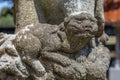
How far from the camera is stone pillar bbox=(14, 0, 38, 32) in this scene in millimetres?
2945

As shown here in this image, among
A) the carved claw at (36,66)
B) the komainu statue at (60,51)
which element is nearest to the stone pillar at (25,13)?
the komainu statue at (60,51)

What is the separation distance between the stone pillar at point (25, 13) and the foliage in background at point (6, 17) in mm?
13374

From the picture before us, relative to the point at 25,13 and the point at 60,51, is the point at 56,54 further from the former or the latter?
the point at 25,13

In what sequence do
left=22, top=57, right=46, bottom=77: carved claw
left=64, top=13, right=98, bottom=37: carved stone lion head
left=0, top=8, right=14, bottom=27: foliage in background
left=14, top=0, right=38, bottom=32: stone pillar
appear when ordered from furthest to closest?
left=0, top=8, right=14, bottom=27: foliage in background
left=14, top=0, right=38, bottom=32: stone pillar
left=22, top=57, right=46, bottom=77: carved claw
left=64, top=13, right=98, bottom=37: carved stone lion head

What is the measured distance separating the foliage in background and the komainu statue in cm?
1367

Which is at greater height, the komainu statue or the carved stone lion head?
the carved stone lion head

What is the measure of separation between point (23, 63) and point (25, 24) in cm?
36

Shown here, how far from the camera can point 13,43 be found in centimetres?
272

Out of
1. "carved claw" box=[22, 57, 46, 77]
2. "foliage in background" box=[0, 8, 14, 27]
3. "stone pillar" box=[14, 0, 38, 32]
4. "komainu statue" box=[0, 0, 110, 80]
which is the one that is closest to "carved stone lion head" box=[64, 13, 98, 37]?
"komainu statue" box=[0, 0, 110, 80]

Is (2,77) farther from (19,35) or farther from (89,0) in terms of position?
(89,0)

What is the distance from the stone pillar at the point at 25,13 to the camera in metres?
2.95

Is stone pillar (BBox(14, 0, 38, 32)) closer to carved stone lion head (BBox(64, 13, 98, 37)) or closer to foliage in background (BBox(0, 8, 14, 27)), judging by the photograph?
carved stone lion head (BBox(64, 13, 98, 37))

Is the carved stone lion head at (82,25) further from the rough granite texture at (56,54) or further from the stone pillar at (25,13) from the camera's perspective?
the stone pillar at (25,13)

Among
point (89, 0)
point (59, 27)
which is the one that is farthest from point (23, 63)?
point (89, 0)
